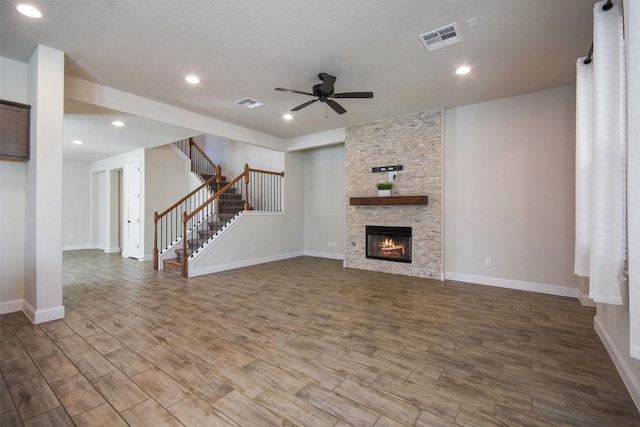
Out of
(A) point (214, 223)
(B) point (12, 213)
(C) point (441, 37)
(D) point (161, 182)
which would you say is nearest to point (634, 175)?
(C) point (441, 37)

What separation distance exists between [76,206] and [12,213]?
23.0ft

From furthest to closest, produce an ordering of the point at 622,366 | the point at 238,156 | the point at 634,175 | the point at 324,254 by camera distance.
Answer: the point at 238,156 < the point at 324,254 < the point at 622,366 < the point at 634,175

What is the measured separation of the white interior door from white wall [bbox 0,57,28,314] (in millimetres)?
4030

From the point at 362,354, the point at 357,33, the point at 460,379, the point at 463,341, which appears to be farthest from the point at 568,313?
the point at 357,33

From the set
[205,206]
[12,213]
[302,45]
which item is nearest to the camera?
[302,45]

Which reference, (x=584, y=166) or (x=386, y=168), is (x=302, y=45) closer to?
(x=584, y=166)

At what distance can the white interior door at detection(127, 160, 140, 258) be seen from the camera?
780 cm

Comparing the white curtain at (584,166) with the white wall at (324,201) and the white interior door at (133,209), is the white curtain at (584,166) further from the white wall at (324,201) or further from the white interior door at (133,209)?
the white interior door at (133,209)

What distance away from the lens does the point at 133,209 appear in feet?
26.2

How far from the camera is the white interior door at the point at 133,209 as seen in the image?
7.80 m

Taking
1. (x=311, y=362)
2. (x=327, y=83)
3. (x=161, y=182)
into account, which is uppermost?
(x=327, y=83)

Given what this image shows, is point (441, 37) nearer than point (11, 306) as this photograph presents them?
Yes

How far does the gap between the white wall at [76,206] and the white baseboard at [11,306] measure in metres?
6.71

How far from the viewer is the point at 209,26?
3027mm
